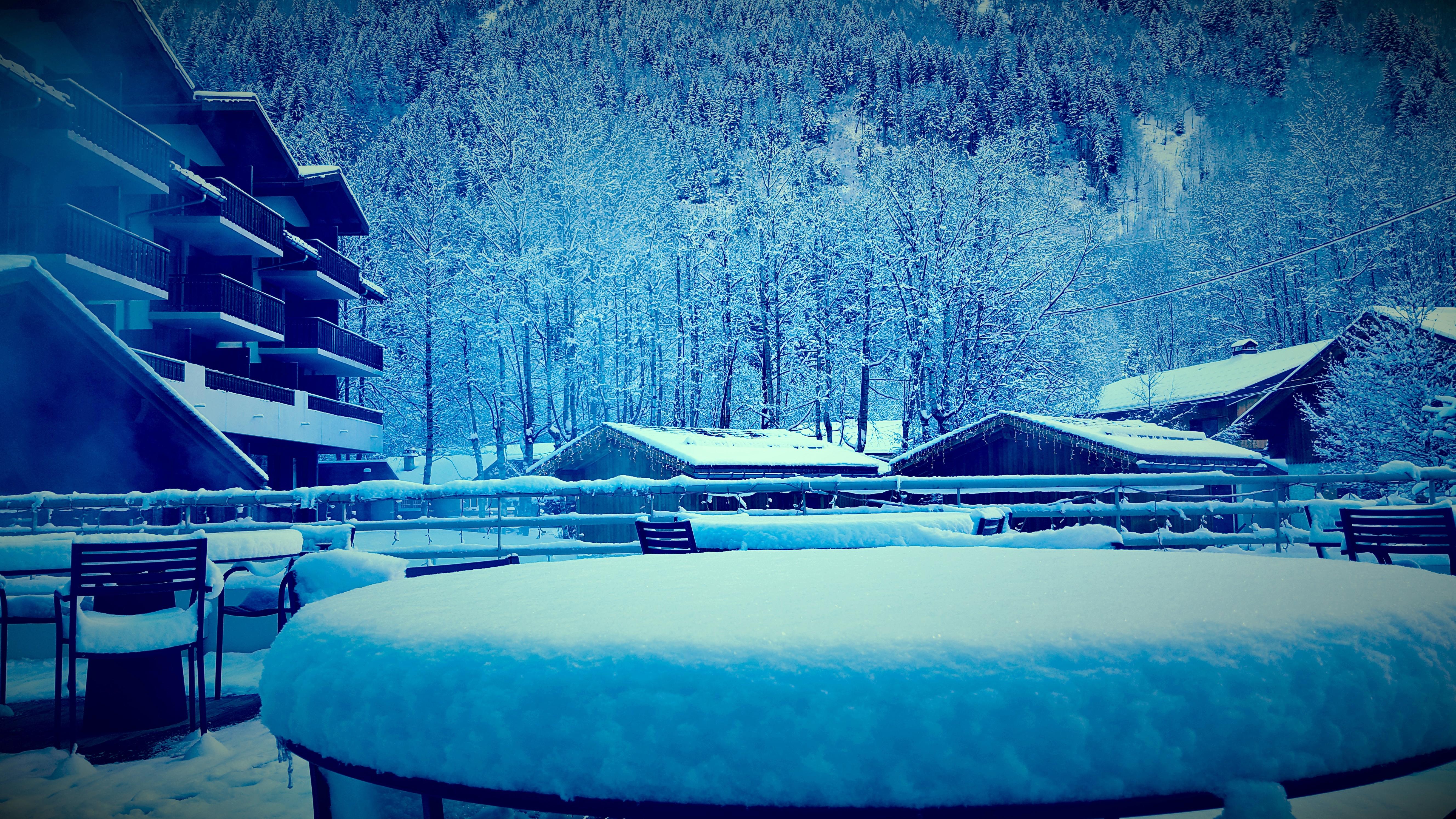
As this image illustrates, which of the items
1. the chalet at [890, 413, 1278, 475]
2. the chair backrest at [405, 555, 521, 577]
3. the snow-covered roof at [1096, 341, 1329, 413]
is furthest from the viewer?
the snow-covered roof at [1096, 341, 1329, 413]

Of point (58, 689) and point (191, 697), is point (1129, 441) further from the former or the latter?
point (58, 689)

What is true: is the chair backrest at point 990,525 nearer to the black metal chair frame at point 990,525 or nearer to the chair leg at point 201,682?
the black metal chair frame at point 990,525

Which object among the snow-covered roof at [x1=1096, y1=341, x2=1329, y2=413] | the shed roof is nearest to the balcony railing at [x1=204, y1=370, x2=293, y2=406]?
the shed roof

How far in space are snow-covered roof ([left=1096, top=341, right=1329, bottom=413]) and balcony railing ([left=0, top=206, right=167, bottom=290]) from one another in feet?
105

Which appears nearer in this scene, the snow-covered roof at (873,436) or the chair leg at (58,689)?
the chair leg at (58,689)

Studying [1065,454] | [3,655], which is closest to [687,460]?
[1065,454]

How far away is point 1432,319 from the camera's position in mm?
25516

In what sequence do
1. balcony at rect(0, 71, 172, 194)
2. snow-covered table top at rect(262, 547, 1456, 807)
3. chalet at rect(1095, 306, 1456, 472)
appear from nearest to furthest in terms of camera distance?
1. snow-covered table top at rect(262, 547, 1456, 807)
2. balcony at rect(0, 71, 172, 194)
3. chalet at rect(1095, 306, 1456, 472)

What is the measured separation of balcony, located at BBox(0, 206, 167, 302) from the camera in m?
13.6

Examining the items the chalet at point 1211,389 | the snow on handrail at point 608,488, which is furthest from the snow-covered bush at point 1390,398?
the snow on handrail at point 608,488

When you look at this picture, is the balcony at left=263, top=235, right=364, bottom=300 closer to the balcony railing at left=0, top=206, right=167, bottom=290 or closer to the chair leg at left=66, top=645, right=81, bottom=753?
the balcony railing at left=0, top=206, right=167, bottom=290

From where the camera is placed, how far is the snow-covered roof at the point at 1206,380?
1077 inches

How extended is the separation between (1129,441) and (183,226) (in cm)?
2254

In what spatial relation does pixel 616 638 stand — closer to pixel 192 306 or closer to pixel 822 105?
pixel 192 306
